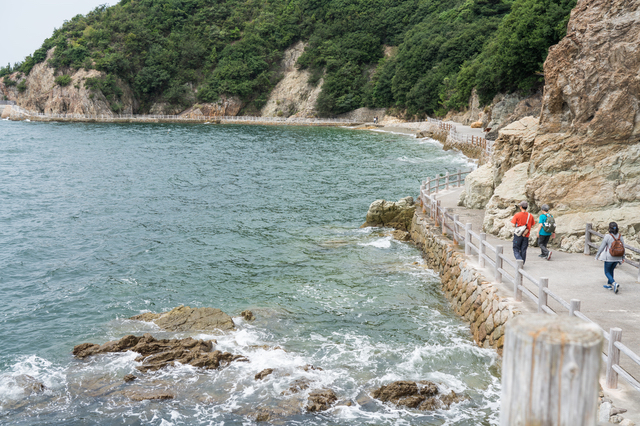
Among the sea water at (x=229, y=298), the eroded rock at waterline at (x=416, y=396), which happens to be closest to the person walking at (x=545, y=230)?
the sea water at (x=229, y=298)

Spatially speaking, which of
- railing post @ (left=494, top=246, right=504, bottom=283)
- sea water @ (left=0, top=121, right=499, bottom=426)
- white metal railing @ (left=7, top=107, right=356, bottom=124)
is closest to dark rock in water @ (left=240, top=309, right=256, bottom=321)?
sea water @ (left=0, top=121, right=499, bottom=426)

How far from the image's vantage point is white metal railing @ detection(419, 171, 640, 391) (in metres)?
8.59

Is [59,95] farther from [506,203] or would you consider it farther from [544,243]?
[544,243]

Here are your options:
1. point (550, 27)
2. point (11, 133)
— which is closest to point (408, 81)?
point (550, 27)

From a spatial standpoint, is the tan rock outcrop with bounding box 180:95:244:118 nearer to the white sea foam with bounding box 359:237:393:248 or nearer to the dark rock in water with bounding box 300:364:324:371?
the white sea foam with bounding box 359:237:393:248

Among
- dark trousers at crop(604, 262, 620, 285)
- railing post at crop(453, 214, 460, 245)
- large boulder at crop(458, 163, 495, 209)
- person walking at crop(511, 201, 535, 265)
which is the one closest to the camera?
dark trousers at crop(604, 262, 620, 285)

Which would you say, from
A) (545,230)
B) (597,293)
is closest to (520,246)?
(545,230)

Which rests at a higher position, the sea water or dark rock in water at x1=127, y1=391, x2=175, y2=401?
the sea water

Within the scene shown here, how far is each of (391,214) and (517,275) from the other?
13.6 m

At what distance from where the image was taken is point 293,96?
402ft

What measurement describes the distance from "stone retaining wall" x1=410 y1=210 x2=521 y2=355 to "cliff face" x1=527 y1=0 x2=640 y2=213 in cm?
355

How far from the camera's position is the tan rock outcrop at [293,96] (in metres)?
120

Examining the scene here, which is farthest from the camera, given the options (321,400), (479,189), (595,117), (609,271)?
(479,189)

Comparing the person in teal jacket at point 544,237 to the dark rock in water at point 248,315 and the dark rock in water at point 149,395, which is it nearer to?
the dark rock in water at point 248,315
